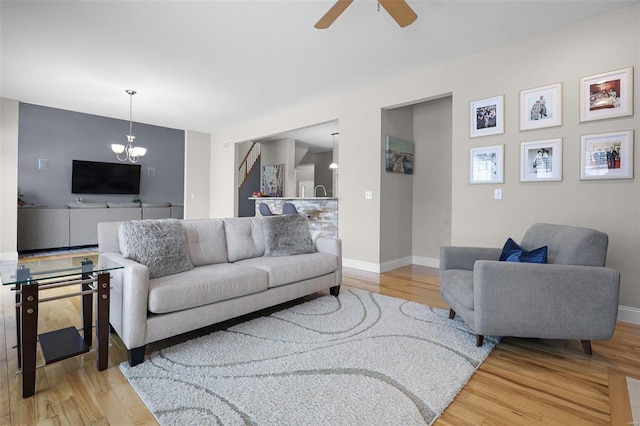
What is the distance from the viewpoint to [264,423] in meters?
1.41

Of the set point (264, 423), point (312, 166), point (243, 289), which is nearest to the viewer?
point (264, 423)

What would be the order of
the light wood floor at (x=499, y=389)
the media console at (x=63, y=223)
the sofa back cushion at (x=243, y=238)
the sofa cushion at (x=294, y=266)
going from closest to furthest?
the light wood floor at (x=499, y=389)
the sofa cushion at (x=294, y=266)
the sofa back cushion at (x=243, y=238)
the media console at (x=63, y=223)

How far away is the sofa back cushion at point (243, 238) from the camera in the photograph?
9.70ft

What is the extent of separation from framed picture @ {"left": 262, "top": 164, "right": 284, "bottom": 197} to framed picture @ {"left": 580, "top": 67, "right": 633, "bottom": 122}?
6.76 meters

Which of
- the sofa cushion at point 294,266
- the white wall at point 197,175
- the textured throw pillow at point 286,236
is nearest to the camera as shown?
the sofa cushion at point 294,266

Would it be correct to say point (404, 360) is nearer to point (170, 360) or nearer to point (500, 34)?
point (170, 360)

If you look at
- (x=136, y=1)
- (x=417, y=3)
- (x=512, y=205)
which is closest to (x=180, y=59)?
(x=136, y=1)

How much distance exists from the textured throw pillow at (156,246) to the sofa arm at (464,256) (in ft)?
7.11

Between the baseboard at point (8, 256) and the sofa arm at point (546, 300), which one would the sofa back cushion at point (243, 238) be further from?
the baseboard at point (8, 256)

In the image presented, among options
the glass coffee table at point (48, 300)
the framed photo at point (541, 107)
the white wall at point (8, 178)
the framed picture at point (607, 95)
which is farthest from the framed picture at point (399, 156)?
the white wall at point (8, 178)

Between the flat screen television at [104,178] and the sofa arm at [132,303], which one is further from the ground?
the flat screen television at [104,178]

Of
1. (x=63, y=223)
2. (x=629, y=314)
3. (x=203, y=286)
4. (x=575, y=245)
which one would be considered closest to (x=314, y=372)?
(x=203, y=286)

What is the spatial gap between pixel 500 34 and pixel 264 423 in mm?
3900

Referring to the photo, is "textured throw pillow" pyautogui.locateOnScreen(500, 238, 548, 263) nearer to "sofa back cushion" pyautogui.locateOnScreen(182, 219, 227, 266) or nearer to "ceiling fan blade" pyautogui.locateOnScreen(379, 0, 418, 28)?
"ceiling fan blade" pyautogui.locateOnScreen(379, 0, 418, 28)
